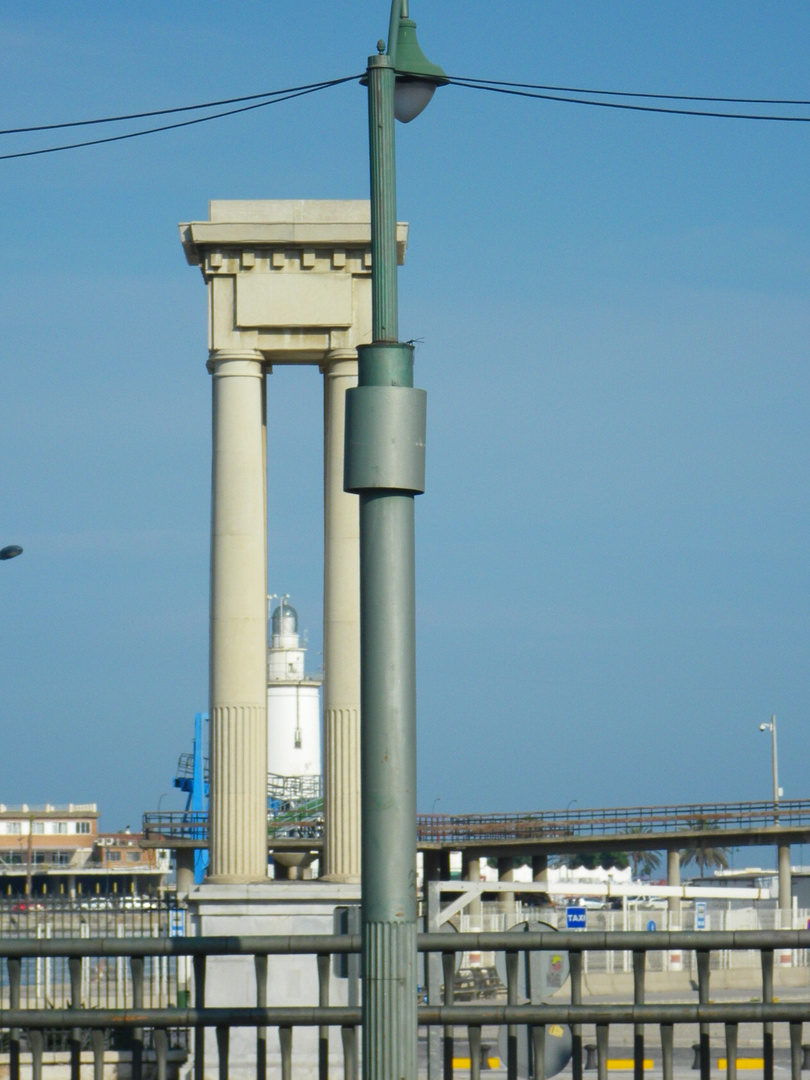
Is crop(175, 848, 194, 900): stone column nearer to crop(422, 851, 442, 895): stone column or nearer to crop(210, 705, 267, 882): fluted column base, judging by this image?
crop(422, 851, 442, 895): stone column

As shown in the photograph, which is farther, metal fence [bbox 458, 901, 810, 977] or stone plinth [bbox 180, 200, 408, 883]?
metal fence [bbox 458, 901, 810, 977]

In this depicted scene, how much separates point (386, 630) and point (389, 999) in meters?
1.77

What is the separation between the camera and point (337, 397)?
75.3 feet

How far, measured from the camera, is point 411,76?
864cm

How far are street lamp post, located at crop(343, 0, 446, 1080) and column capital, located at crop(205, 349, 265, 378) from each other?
14.5 m

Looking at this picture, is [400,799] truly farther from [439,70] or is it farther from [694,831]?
[694,831]

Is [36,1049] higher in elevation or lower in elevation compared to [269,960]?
higher

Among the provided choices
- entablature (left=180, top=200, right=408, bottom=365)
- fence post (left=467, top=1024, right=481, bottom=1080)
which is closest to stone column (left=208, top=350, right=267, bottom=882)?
entablature (left=180, top=200, right=408, bottom=365)

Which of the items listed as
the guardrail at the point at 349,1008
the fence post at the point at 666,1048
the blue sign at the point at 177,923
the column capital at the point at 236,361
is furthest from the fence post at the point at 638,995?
the column capital at the point at 236,361

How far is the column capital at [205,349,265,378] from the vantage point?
75.0 ft

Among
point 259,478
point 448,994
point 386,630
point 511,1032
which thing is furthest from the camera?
point 259,478

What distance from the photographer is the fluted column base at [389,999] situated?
7449mm

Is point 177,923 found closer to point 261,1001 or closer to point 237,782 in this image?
point 237,782

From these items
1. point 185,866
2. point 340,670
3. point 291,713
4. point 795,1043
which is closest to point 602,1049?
point 795,1043
